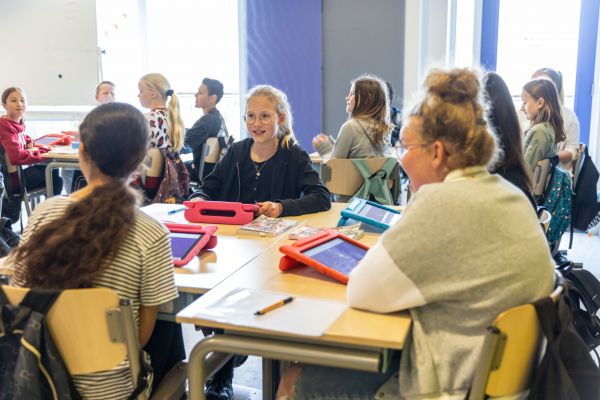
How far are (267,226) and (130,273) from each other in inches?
34.0

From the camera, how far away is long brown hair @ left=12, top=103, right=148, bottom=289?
1358mm

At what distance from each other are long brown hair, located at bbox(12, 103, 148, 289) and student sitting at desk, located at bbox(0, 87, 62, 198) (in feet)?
11.2

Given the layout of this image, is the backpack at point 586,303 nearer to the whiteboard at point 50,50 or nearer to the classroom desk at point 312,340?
the classroom desk at point 312,340

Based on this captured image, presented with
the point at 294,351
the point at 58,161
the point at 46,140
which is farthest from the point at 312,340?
the point at 46,140

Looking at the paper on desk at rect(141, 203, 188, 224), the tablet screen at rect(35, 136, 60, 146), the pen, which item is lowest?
the tablet screen at rect(35, 136, 60, 146)

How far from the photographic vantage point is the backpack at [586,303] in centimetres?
157

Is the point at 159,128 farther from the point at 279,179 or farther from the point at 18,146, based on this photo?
the point at 279,179

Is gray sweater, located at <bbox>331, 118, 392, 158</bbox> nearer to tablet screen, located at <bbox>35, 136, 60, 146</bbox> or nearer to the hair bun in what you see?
the hair bun

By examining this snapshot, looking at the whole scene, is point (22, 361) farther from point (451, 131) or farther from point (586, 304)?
point (586, 304)

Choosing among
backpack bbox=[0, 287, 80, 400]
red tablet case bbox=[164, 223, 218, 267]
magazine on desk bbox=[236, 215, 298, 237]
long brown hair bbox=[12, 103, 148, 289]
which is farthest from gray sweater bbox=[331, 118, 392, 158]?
backpack bbox=[0, 287, 80, 400]

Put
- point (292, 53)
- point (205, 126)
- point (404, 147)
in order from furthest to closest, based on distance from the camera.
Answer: point (292, 53) < point (205, 126) < point (404, 147)

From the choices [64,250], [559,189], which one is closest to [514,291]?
[64,250]

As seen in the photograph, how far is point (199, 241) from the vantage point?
1.93m

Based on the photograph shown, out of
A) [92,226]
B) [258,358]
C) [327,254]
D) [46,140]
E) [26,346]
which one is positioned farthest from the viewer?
[46,140]
